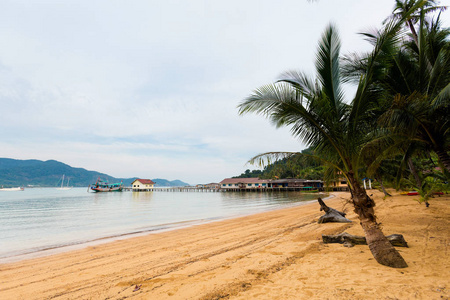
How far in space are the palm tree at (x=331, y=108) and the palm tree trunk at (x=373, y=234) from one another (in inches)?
0.6

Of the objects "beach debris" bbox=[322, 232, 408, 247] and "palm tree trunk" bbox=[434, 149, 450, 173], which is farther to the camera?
"palm tree trunk" bbox=[434, 149, 450, 173]

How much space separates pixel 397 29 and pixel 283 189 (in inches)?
2554

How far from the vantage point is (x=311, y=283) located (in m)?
3.46

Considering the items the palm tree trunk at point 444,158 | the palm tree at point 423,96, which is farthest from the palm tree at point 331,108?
the palm tree trunk at point 444,158

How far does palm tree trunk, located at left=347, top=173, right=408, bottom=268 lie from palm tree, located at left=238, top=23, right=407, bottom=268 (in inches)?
0.6

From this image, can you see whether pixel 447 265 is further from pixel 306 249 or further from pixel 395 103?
pixel 395 103

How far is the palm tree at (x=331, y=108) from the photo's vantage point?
443 cm

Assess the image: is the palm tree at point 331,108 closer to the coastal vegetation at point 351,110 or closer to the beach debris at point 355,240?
the coastal vegetation at point 351,110

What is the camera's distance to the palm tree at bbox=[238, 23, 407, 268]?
4.43 meters

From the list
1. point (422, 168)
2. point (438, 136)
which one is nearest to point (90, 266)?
point (438, 136)

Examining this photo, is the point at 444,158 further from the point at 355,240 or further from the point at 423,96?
the point at 355,240

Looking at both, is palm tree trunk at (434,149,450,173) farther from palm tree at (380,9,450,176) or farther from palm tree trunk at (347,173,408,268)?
palm tree trunk at (347,173,408,268)

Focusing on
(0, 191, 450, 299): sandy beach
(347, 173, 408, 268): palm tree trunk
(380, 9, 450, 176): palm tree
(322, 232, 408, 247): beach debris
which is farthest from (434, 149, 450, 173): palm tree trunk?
(347, 173, 408, 268): palm tree trunk

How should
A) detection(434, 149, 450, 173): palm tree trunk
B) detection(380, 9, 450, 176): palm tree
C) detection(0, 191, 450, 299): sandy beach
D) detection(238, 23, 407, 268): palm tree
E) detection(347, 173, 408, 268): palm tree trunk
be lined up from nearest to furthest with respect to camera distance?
detection(0, 191, 450, 299): sandy beach, detection(347, 173, 408, 268): palm tree trunk, detection(238, 23, 407, 268): palm tree, detection(380, 9, 450, 176): palm tree, detection(434, 149, 450, 173): palm tree trunk
